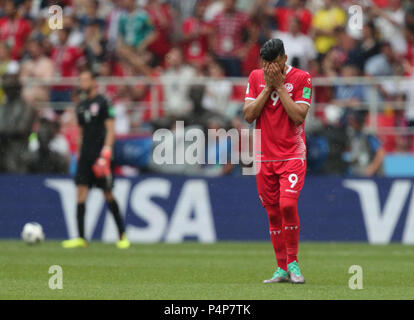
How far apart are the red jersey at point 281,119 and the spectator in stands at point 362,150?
7.93 metres

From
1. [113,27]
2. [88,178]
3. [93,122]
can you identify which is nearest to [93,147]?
[93,122]

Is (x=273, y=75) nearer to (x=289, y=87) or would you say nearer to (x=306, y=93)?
(x=289, y=87)

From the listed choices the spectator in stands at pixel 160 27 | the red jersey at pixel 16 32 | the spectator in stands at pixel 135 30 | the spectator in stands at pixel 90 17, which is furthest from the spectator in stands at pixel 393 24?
the red jersey at pixel 16 32

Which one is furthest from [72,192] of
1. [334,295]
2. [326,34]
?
[334,295]

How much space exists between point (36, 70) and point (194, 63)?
3398mm

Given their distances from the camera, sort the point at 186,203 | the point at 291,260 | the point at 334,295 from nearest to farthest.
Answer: the point at 334,295
the point at 291,260
the point at 186,203

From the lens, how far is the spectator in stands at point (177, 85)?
1914cm

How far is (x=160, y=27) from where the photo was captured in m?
21.9

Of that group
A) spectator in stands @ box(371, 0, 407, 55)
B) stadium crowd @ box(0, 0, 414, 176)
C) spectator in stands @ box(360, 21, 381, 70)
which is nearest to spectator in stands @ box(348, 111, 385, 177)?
stadium crowd @ box(0, 0, 414, 176)

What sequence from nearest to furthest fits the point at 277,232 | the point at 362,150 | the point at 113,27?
1. the point at 277,232
2. the point at 362,150
3. the point at 113,27

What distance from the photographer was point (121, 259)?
543 inches

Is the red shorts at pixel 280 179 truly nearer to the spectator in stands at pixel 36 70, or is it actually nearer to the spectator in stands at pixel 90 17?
the spectator in stands at pixel 36 70

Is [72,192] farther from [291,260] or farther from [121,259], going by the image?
[291,260]
